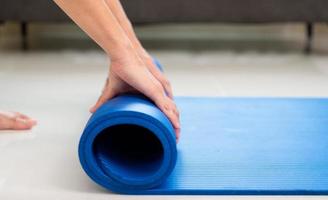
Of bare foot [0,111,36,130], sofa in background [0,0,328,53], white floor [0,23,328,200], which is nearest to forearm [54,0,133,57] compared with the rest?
white floor [0,23,328,200]

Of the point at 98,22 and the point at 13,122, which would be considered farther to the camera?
the point at 13,122

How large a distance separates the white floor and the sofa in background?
0.21m

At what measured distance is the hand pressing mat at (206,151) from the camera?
1152mm

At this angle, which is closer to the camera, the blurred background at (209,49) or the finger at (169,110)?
the finger at (169,110)

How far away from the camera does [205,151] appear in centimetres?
138

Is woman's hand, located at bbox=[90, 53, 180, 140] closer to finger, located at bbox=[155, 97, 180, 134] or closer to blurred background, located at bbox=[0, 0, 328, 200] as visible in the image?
finger, located at bbox=[155, 97, 180, 134]

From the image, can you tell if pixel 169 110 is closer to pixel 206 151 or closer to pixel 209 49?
pixel 206 151

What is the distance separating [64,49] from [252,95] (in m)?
1.35

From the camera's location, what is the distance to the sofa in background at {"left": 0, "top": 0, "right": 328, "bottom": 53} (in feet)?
8.80

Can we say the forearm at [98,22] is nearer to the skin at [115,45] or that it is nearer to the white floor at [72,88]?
the skin at [115,45]

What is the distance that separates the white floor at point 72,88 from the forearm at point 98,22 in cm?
33

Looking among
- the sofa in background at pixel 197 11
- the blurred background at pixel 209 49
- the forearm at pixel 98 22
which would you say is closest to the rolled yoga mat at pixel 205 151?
the forearm at pixel 98 22

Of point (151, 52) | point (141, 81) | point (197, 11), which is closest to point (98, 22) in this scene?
point (141, 81)

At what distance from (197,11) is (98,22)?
5.18ft
